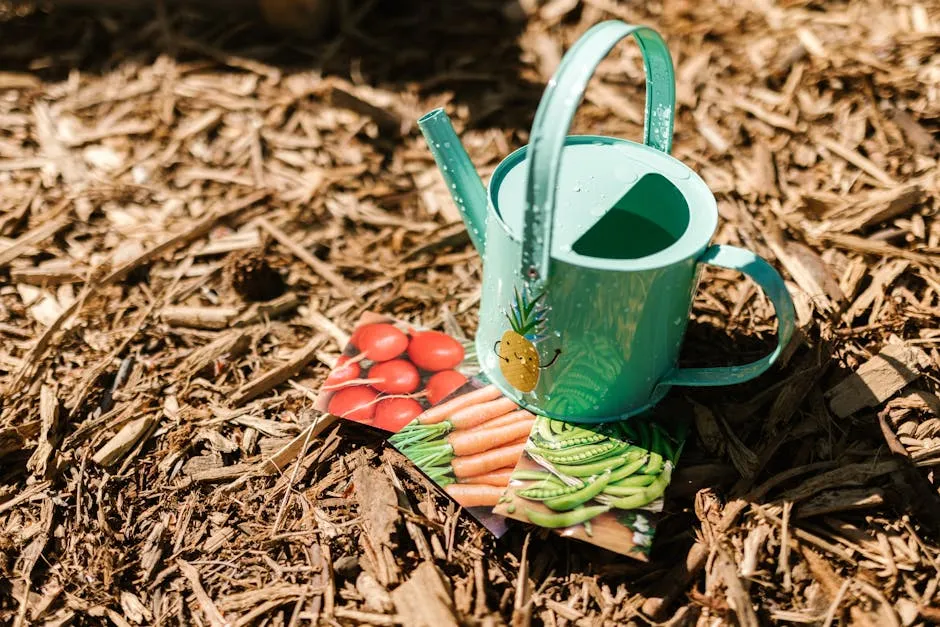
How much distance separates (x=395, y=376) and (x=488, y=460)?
35 centimetres

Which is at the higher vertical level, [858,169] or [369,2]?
[369,2]

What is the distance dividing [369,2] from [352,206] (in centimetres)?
118

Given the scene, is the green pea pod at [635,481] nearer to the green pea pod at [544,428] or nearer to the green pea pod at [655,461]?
the green pea pod at [655,461]

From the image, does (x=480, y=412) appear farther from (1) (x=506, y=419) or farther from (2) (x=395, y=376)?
(2) (x=395, y=376)

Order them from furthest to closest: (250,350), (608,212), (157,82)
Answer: (157,82)
(250,350)
(608,212)

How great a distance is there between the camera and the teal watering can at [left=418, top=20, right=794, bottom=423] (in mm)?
1447

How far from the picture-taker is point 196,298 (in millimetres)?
2283

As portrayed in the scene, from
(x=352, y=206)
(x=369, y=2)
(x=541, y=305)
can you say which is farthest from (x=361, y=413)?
(x=369, y=2)

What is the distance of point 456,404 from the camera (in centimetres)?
184

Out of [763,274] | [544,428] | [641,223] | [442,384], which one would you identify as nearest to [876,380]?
[763,274]

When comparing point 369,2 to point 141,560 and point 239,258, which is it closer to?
point 239,258

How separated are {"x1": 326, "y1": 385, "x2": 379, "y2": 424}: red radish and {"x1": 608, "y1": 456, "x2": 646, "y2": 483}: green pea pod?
0.59 meters

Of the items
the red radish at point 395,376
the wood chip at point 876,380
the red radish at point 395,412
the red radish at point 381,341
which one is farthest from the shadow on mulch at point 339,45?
the wood chip at point 876,380

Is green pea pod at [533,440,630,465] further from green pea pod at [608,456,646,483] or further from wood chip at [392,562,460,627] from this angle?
wood chip at [392,562,460,627]
